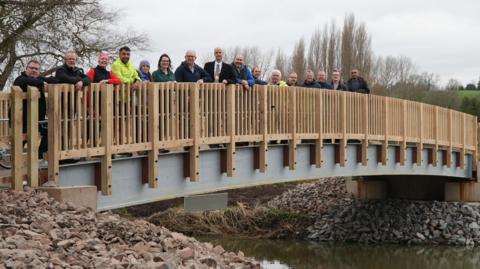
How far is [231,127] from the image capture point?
13.2 m

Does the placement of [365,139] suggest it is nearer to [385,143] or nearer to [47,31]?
[385,143]

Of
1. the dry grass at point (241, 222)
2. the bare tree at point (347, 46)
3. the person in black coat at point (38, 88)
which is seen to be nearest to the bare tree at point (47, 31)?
the dry grass at point (241, 222)

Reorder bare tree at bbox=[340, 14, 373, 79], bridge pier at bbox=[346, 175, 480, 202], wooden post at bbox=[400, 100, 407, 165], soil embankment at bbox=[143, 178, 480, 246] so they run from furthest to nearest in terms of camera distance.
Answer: bare tree at bbox=[340, 14, 373, 79], bridge pier at bbox=[346, 175, 480, 202], soil embankment at bbox=[143, 178, 480, 246], wooden post at bbox=[400, 100, 407, 165]

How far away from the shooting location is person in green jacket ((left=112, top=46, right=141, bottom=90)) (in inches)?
431

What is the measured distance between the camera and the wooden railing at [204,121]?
10.1 meters

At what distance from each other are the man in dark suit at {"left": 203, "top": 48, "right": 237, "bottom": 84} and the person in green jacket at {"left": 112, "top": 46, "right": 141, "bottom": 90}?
2.29 m

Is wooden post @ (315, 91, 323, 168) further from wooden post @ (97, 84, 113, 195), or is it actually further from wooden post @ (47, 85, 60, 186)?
wooden post @ (47, 85, 60, 186)

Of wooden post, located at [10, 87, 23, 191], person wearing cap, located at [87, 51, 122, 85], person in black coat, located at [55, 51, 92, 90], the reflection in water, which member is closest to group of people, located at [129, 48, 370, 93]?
person wearing cap, located at [87, 51, 122, 85]

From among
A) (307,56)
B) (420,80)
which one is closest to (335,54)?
(307,56)

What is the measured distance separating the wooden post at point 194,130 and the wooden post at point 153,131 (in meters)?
0.81

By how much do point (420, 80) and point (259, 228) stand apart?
37.7m

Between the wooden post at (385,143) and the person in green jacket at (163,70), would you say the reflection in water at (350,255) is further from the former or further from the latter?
the person in green jacket at (163,70)

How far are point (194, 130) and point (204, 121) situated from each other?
369 millimetres

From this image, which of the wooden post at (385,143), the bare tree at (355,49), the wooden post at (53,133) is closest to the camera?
the wooden post at (53,133)
